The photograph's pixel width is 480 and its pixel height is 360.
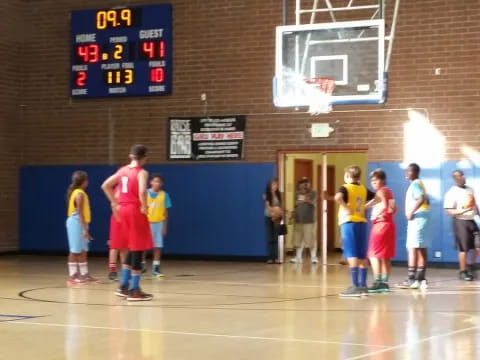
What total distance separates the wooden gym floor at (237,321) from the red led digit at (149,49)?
7946 mm

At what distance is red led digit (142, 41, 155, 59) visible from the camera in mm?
22531

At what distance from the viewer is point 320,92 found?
1608cm

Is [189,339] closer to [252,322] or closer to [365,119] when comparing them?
[252,322]

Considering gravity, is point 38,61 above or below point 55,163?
above

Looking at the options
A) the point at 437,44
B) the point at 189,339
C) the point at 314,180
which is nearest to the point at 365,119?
the point at 437,44

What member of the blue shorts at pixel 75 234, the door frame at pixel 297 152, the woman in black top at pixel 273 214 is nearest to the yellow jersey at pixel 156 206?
the blue shorts at pixel 75 234

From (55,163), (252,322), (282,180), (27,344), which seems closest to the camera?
(27,344)

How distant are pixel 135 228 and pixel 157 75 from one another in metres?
11.2

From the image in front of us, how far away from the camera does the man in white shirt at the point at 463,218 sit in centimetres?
1620

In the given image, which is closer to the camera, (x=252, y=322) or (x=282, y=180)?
(x=252, y=322)

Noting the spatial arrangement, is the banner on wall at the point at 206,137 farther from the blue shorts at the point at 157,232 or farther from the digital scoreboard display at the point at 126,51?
the blue shorts at the point at 157,232

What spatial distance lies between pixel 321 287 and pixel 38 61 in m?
12.6

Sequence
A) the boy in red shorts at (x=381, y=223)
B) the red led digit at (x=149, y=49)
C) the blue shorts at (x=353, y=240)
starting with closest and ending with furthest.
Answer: the blue shorts at (x=353, y=240)
the boy in red shorts at (x=381, y=223)
the red led digit at (x=149, y=49)

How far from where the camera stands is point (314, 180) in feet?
83.0
